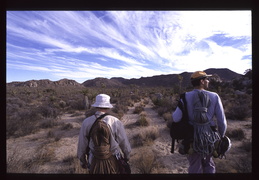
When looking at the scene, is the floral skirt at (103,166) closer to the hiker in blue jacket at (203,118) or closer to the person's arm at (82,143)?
the person's arm at (82,143)

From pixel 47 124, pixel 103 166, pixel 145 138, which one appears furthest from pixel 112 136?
pixel 47 124

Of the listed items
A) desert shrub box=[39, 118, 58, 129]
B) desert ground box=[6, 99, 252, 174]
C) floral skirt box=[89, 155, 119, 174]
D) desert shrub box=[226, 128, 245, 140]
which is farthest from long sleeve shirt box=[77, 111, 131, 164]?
desert shrub box=[39, 118, 58, 129]

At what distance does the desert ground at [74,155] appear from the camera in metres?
3.00

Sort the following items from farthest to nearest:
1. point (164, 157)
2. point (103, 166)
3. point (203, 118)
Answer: point (164, 157) < point (203, 118) < point (103, 166)

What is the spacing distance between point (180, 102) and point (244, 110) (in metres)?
7.46

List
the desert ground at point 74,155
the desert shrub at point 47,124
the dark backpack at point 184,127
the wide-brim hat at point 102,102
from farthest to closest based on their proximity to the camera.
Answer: the desert shrub at point 47,124
the desert ground at point 74,155
the dark backpack at point 184,127
the wide-brim hat at point 102,102

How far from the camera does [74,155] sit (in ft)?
12.3

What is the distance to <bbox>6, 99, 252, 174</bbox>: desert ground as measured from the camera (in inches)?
118

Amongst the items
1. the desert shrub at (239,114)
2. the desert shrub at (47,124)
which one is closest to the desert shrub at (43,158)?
the desert shrub at (47,124)

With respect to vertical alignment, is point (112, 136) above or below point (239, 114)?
above

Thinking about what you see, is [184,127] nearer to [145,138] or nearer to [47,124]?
[145,138]

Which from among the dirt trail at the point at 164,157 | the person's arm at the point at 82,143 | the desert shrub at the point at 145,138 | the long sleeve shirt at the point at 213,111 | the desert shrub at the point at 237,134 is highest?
the long sleeve shirt at the point at 213,111

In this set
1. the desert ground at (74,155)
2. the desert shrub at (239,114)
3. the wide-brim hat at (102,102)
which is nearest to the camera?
the wide-brim hat at (102,102)
